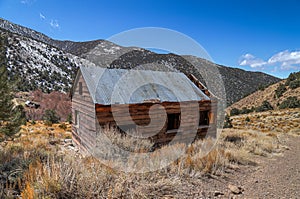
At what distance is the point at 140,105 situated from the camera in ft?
26.9

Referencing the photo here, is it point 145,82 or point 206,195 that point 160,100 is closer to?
point 145,82

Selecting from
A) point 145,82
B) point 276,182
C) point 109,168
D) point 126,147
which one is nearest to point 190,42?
point 145,82

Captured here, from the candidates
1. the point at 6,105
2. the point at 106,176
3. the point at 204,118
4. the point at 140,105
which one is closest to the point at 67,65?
the point at 6,105

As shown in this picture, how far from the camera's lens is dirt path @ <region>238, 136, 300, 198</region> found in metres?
4.31

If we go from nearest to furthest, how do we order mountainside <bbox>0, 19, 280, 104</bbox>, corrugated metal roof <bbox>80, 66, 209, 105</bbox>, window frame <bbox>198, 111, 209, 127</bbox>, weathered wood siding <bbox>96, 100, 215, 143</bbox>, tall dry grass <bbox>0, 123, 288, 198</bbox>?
tall dry grass <bbox>0, 123, 288, 198</bbox>
weathered wood siding <bbox>96, 100, 215, 143</bbox>
corrugated metal roof <bbox>80, 66, 209, 105</bbox>
window frame <bbox>198, 111, 209, 127</bbox>
mountainside <bbox>0, 19, 280, 104</bbox>

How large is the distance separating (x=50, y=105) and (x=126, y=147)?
2657 cm

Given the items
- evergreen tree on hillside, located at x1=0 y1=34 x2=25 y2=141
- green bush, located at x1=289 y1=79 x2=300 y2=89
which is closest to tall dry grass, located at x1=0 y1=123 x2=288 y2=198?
evergreen tree on hillside, located at x1=0 y1=34 x2=25 y2=141

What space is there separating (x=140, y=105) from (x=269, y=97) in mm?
38544

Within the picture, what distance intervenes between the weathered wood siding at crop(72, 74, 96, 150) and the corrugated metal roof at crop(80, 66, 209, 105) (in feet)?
1.65

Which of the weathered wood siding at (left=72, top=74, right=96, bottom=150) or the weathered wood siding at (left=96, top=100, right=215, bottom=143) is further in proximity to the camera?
the weathered wood siding at (left=72, top=74, right=96, bottom=150)

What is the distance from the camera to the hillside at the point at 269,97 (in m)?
33.6

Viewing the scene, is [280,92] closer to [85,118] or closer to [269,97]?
[269,97]

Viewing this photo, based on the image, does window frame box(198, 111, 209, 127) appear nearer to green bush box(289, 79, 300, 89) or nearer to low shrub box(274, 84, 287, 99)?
low shrub box(274, 84, 287, 99)

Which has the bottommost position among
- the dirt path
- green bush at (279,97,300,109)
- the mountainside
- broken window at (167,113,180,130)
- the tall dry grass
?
the dirt path
